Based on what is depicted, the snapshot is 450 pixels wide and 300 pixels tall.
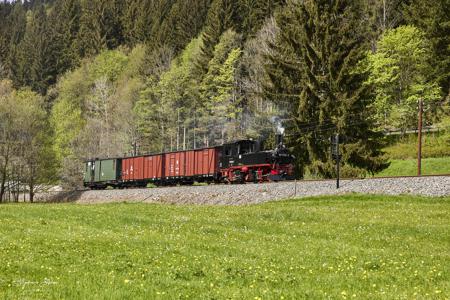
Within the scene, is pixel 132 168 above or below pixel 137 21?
below

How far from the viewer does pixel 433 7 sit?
207 ft

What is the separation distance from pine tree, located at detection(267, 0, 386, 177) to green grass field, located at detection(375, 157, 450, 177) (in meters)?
3.08

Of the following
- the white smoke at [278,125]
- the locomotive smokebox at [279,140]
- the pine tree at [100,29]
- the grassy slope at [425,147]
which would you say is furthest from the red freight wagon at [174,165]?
the pine tree at [100,29]

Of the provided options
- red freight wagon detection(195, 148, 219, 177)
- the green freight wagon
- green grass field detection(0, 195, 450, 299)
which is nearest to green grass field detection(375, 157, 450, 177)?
red freight wagon detection(195, 148, 219, 177)

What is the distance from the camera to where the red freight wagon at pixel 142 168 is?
192 ft

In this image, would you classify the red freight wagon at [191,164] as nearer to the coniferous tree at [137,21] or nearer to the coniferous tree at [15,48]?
the coniferous tree at [137,21]

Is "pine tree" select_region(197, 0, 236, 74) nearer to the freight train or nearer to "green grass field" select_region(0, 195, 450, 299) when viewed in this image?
the freight train

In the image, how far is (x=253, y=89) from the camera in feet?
209

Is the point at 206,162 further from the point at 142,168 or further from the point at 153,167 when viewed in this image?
the point at 142,168

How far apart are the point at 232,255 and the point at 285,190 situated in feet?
70.1

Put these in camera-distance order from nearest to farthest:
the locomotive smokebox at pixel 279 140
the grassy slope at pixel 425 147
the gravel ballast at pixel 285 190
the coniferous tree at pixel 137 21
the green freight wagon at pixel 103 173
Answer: the gravel ballast at pixel 285 190 < the locomotive smokebox at pixel 279 140 < the grassy slope at pixel 425 147 < the green freight wagon at pixel 103 173 < the coniferous tree at pixel 137 21

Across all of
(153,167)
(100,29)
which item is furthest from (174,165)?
(100,29)

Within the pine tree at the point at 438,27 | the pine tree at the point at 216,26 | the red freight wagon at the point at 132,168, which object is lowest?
the red freight wagon at the point at 132,168

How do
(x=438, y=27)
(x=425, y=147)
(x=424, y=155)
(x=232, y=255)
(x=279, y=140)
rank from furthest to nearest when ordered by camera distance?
(x=438, y=27), (x=425, y=147), (x=424, y=155), (x=279, y=140), (x=232, y=255)
